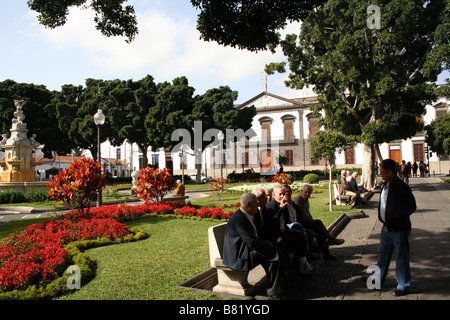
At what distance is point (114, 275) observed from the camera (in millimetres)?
4402

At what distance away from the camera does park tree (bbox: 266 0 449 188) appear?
14.6m

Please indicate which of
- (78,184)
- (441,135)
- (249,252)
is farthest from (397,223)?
(441,135)

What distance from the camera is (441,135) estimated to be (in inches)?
966

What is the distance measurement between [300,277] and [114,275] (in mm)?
2438

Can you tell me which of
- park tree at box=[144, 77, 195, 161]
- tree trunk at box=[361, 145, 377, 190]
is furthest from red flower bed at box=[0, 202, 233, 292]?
park tree at box=[144, 77, 195, 161]

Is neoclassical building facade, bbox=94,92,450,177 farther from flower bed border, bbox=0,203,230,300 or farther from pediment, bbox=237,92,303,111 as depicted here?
flower bed border, bbox=0,203,230,300

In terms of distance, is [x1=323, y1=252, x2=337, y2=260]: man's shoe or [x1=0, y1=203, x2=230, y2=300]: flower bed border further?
[x1=323, y1=252, x2=337, y2=260]: man's shoe

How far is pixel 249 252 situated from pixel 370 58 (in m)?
15.1

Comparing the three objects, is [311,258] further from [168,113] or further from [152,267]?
[168,113]

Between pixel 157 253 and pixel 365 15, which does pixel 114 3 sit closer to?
pixel 157 253

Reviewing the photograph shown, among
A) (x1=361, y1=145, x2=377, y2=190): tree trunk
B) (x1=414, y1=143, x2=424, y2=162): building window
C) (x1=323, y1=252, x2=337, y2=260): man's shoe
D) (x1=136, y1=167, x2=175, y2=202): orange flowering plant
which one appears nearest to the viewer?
(x1=323, y1=252, x2=337, y2=260): man's shoe

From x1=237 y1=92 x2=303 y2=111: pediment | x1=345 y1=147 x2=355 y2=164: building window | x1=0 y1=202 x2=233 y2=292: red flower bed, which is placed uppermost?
x1=237 y1=92 x2=303 y2=111: pediment

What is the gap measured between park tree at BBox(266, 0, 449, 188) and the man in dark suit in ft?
41.7

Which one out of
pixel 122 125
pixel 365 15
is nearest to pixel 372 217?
pixel 365 15
